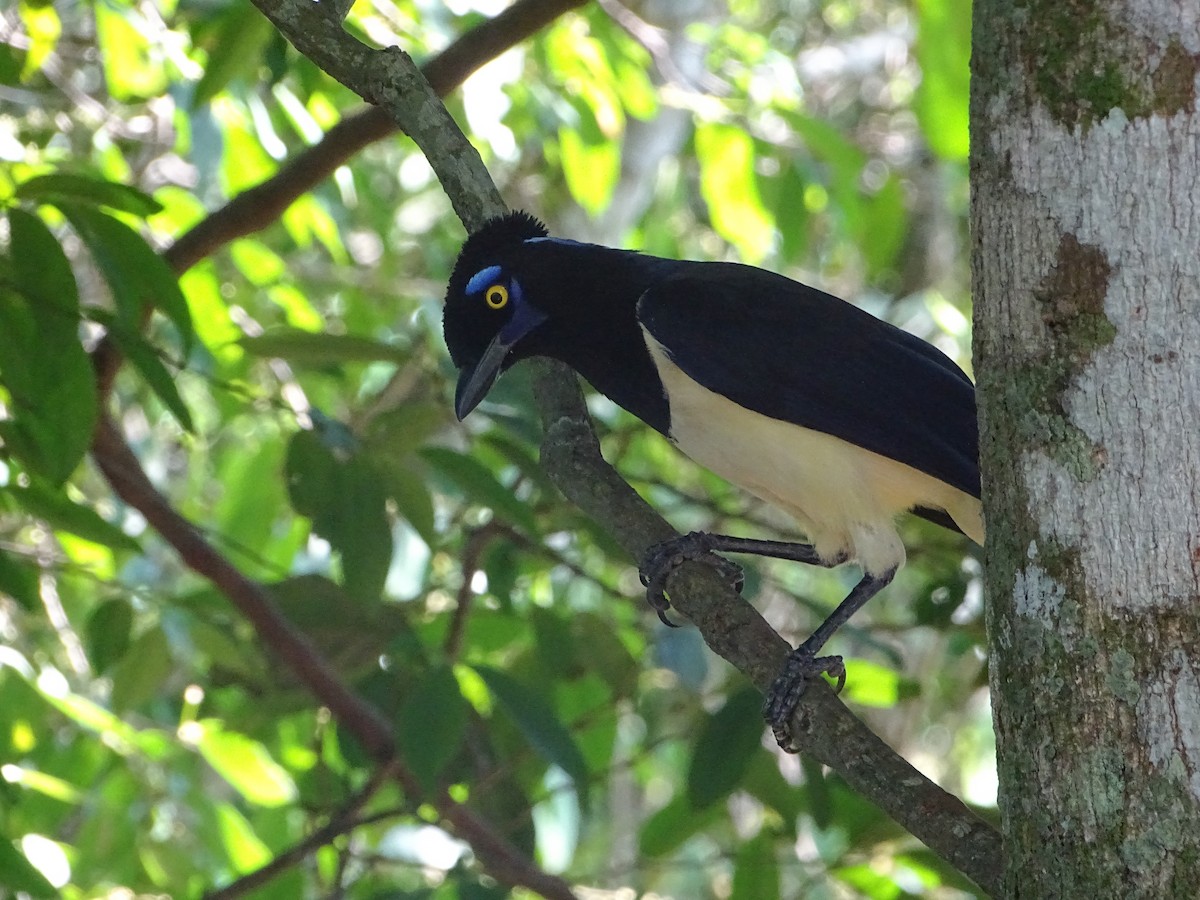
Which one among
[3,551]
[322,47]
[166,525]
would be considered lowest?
[3,551]

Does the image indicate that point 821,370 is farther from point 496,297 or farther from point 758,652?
point 758,652

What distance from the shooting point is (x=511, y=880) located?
3527 mm

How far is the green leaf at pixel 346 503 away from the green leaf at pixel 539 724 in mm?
363

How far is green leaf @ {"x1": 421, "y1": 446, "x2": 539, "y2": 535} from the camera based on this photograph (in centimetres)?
337

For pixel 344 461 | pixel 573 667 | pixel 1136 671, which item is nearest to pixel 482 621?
pixel 573 667

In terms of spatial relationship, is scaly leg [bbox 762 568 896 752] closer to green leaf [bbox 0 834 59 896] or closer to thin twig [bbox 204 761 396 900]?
thin twig [bbox 204 761 396 900]

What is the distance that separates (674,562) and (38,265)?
60.9 inches

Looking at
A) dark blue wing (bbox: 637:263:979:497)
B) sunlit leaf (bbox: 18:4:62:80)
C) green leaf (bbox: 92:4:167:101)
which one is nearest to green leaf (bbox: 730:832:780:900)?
dark blue wing (bbox: 637:263:979:497)

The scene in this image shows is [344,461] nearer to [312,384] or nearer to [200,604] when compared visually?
[200,604]

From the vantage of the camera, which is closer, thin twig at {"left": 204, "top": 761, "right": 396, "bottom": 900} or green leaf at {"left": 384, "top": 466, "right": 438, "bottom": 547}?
thin twig at {"left": 204, "top": 761, "right": 396, "bottom": 900}

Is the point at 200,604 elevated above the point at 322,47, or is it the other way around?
the point at 322,47

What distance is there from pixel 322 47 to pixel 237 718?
6.35ft

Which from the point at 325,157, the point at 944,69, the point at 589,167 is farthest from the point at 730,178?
the point at 325,157

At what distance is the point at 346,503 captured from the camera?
3.52 meters
